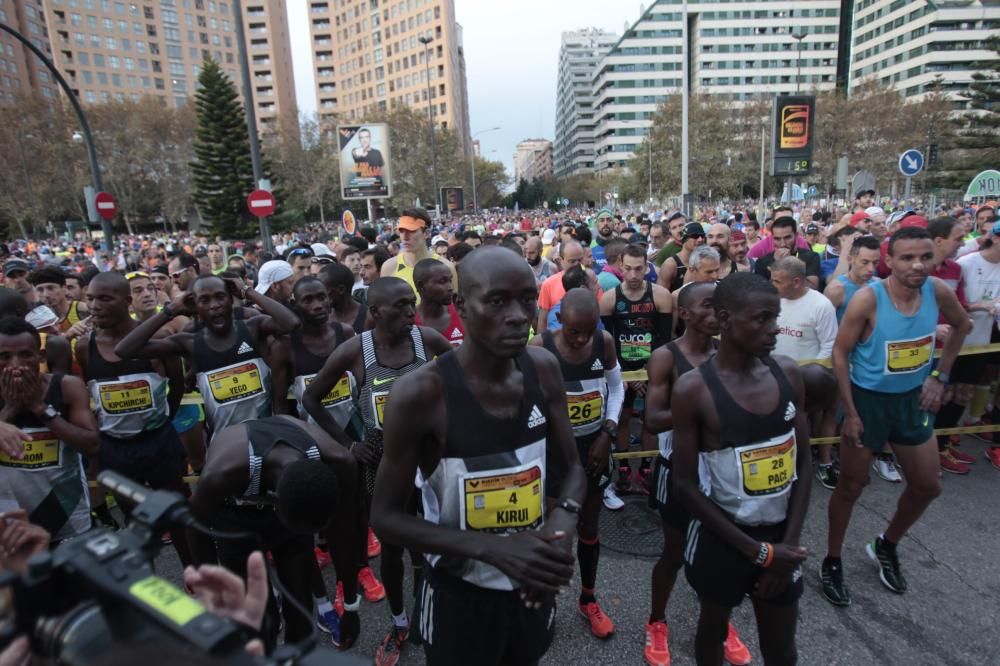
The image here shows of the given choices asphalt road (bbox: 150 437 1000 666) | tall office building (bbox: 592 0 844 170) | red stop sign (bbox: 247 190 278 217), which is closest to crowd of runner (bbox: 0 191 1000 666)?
asphalt road (bbox: 150 437 1000 666)

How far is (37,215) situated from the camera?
1734 inches

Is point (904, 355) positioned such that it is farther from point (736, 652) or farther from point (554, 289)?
point (554, 289)

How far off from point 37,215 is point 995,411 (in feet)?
187

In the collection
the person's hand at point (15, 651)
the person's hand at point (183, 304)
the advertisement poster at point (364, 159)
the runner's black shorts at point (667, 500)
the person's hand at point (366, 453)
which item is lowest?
the runner's black shorts at point (667, 500)

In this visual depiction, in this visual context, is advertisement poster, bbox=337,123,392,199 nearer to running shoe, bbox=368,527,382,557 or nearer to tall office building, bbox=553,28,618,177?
running shoe, bbox=368,527,382,557

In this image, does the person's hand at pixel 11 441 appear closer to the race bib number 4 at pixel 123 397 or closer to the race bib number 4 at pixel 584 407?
the race bib number 4 at pixel 123 397

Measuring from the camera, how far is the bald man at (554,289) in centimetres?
564

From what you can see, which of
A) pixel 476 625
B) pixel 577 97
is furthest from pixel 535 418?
pixel 577 97

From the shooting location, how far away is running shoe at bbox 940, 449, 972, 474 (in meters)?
4.90

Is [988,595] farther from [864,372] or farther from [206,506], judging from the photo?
[206,506]

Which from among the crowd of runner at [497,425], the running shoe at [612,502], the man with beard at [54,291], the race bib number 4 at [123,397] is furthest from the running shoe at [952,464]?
the man with beard at [54,291]

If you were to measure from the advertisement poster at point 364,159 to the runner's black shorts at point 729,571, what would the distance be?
994 inches

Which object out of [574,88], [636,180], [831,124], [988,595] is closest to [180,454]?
[988,595]

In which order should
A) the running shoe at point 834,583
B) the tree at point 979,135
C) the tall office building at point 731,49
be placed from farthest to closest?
the tall office building at point 731,49, the tree at point 979,135, the running shoe at point 834,583
